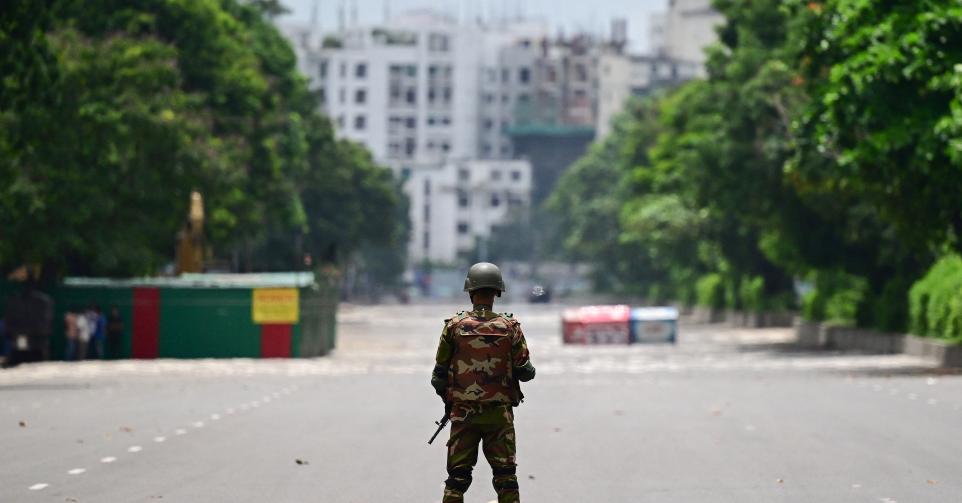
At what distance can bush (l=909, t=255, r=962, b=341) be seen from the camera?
42.0 metres

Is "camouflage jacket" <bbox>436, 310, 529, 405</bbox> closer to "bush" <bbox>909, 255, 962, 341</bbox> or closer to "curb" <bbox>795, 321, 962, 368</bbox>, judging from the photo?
"curb" <bbox>795, 321, 962, 368</bbox>

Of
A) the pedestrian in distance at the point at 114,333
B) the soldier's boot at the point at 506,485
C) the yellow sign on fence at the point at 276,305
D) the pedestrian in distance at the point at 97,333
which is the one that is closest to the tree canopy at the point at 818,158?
the yellow sign on fence at the point at 276,305

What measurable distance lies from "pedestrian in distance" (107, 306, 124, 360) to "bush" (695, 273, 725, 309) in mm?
49029

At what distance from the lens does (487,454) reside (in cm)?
1150

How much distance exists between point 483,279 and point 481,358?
0.49 metres

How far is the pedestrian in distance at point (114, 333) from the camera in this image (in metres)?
47.5

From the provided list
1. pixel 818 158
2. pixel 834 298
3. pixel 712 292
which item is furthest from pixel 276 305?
pixel 712 292

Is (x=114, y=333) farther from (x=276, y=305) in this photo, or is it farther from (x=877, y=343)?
(x=877, y=343)

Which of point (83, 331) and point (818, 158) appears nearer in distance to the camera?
point (818, 158)

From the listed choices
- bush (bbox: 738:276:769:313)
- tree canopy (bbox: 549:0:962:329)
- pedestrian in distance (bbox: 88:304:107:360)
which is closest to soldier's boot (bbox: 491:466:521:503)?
tree canopy (bbox: 549:0:962:329)

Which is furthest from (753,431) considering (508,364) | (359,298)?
(359,298)

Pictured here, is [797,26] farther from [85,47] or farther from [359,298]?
[359,298]

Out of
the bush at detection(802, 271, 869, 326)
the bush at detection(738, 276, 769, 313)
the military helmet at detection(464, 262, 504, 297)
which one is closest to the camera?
the military helmet at detection(464, 262, 504, 297)

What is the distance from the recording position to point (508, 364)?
11.5m
